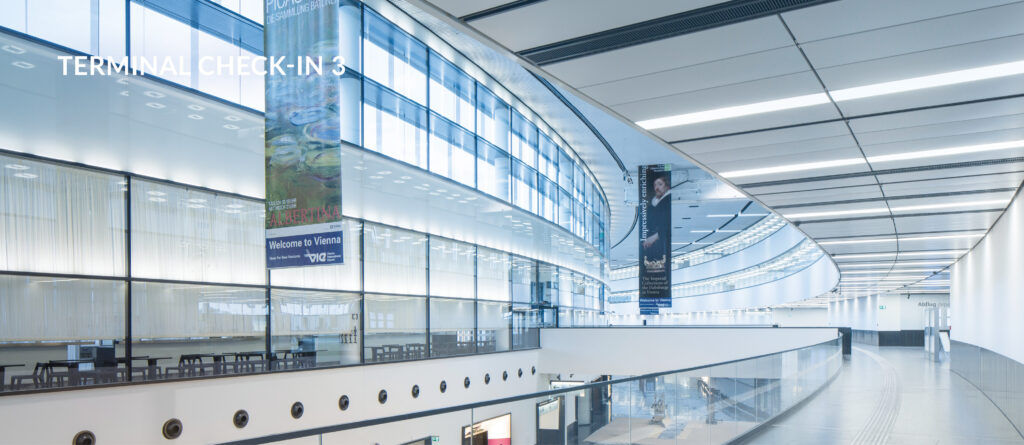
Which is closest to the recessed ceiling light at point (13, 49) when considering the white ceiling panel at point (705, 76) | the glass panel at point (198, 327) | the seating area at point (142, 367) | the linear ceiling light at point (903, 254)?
the glass panel at point (198, 327)

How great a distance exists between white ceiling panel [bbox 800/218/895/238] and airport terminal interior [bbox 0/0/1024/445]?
0.45 ft

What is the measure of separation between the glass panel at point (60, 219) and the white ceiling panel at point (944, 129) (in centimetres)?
919

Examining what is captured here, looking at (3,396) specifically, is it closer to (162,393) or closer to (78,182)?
(162,393)

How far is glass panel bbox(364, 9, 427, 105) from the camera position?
1489 centimetres

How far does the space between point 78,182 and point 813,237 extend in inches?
503

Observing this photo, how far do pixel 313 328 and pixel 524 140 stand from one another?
11243mm

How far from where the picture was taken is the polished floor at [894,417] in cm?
920

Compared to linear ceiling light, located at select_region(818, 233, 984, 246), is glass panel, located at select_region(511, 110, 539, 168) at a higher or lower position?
higher

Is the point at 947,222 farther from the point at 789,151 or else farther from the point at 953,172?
the point at 789,151

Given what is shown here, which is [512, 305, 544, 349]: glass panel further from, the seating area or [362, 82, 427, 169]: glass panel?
the seating area

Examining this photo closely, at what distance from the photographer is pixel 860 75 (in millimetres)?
5594

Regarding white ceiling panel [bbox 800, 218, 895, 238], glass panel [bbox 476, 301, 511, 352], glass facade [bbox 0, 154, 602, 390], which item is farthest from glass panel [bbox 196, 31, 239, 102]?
white ceiling panel [bbox 800, 218, 895, 238]

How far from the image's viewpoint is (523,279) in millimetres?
22234

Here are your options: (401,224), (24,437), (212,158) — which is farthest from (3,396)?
(401,224)
